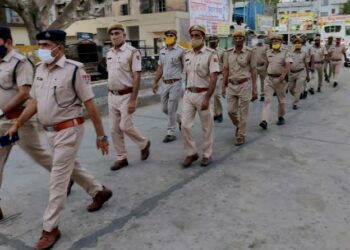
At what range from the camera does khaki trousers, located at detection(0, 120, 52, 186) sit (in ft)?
11.6

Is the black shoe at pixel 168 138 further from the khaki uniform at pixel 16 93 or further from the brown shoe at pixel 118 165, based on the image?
the khaki uniform at pixel 16 93

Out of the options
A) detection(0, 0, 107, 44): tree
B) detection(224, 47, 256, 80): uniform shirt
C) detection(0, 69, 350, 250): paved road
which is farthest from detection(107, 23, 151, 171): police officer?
detection(0, 0, 107, 44): tree

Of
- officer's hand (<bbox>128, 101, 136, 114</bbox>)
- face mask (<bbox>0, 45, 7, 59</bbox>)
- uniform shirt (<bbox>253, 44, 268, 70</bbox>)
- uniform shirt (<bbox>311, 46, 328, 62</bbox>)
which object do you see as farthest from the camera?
uniform shirt (<bbox>311, 46, 328, 62</bbox>)

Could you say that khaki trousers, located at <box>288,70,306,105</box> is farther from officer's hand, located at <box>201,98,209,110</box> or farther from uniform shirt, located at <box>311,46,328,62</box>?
officer's hand, located at <box>201,98,209,110</box>

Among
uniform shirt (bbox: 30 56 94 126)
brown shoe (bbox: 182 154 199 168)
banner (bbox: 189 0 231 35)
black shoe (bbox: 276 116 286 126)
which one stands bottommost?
black shoe (bbox: 276 116 286 126)

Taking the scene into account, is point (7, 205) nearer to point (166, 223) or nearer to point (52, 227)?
point (52, 227)

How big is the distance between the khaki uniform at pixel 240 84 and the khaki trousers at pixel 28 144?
3.27 metres

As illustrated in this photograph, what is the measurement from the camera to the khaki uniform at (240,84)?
6.03 metres

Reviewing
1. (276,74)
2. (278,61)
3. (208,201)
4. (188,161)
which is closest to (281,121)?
(276,74)

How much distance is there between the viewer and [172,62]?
20.3 ft

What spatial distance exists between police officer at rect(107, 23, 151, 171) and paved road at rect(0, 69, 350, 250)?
0.51 m

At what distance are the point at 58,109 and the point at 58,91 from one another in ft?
0.48

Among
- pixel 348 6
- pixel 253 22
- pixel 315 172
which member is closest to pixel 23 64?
pixel 315 172

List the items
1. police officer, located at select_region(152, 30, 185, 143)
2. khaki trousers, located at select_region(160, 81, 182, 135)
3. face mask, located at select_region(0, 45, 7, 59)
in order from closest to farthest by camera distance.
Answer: face mask, located at select_region(0, 45, 7, 59), police officer, located at select_region(152, 30, 185, 143), khaki trousers, located at select_region(160, 81, 182, 135)
